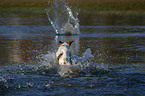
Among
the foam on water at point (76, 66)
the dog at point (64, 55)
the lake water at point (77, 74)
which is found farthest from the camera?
the dog at point (64, 55)

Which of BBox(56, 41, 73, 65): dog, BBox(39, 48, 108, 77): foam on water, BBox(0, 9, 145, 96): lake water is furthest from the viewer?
BBox(56, 41, 73, 65): dog

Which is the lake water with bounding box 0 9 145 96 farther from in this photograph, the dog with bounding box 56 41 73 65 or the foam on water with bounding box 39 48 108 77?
the dog with bounding box 56 41 73 65

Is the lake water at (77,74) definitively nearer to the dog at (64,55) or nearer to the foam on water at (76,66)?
the foam on water at (76,66)

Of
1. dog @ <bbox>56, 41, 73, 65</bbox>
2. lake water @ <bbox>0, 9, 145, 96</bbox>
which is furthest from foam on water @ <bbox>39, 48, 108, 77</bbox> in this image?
dog @ <bbox>56, 41, 73, 65</bbox>

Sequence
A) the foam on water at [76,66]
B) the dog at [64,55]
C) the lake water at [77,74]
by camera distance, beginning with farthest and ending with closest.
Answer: the dog at [64,55] → the foam on water at [76,66] → the lake water at [77,74]

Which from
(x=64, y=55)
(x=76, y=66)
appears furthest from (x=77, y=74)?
(x=64, y=55)

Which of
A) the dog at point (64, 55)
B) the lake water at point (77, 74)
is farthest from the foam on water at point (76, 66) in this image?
the dog at point (64, 55)

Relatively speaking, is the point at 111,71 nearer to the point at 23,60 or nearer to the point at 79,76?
the point at 79,76

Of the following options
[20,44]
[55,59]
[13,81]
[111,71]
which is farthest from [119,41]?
[13,81]

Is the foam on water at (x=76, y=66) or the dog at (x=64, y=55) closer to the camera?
the foam on water at (x=76, y=66)

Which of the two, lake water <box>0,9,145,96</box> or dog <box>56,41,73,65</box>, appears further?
dog <box>56,41,73,65</box>

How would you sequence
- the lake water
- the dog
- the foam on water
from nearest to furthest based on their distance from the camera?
A: the lake water → the foam on water → the dog

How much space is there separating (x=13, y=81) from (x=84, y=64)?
3713 mm

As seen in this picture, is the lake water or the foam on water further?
the foam on water
